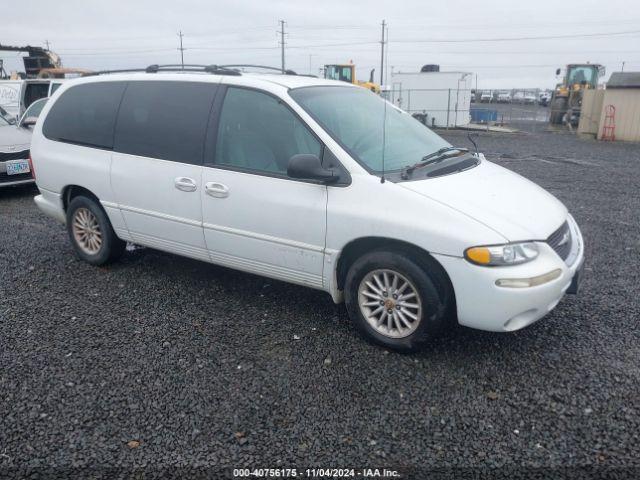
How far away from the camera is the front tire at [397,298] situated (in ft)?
11.4

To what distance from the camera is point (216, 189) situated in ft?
13.6

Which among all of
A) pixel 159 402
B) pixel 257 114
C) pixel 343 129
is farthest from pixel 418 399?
pixel 257 114

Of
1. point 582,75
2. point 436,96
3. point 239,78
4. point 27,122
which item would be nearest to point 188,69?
point 239,78

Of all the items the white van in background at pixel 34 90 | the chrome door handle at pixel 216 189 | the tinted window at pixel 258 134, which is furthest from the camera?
the white van in background at pixel 34 90

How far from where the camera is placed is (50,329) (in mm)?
4109

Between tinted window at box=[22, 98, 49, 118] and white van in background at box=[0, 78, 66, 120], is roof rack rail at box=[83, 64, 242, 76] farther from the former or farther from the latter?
white van in background at box=[0, 78, 66, 120]

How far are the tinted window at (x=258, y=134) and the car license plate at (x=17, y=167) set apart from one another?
580 cm

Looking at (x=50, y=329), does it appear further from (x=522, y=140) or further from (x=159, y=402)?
(x=522, y=140)

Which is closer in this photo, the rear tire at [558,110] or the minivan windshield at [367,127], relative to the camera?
the minivan windshield at [367,127]

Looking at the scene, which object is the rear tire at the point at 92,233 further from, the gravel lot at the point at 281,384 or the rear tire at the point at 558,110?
the rear tire at the point at 558,110

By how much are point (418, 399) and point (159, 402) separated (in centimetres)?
153

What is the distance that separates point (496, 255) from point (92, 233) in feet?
12.9

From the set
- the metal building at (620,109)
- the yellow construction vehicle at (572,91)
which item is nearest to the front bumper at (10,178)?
the metal building at (620,109)

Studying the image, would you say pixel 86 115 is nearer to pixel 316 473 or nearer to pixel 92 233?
pixel 92 233
